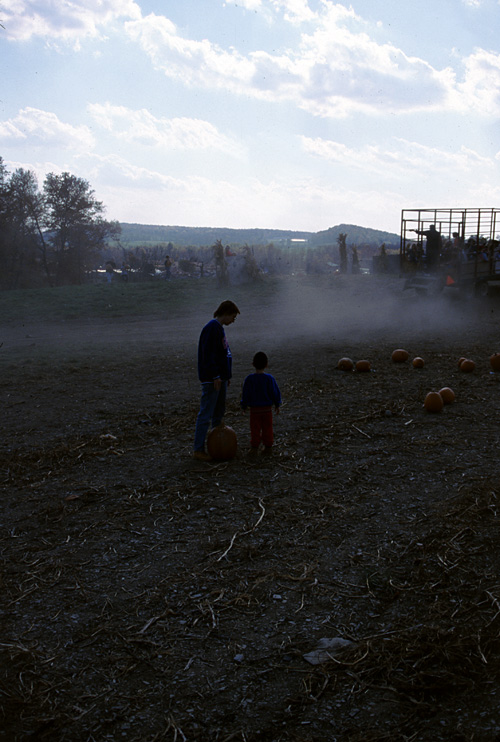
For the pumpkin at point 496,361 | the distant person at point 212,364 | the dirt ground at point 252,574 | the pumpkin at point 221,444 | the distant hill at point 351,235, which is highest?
the distant hill at point 351,235

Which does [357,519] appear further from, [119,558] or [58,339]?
[58,339]

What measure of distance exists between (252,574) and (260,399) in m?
3.00

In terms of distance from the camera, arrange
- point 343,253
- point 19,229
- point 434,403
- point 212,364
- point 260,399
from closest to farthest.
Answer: point 212,364, point 260,399, point 434,403, point 343,253, point 19,229

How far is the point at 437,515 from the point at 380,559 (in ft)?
3.31

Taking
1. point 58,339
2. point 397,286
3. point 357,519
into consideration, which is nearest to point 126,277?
point 397,286

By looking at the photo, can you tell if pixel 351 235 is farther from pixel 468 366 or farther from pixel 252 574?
pixel 252 574

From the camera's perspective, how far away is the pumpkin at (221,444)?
723cm

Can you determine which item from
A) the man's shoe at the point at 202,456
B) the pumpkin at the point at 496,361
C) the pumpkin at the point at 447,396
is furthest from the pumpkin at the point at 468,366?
the man's shoe at the point at 202,456

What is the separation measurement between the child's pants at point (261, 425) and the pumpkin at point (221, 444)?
0.29m

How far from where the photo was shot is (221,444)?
23.7ft

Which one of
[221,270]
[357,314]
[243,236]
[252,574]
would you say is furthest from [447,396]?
[243,236]

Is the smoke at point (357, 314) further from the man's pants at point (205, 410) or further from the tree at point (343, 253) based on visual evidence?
the man's pants at point (205, 410)

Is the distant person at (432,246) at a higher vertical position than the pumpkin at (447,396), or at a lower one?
higher

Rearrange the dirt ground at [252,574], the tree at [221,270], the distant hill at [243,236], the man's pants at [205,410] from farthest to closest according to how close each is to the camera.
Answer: the distant hill at [243,236] → the tree at [221,270] → the man's pants at [205,410] → the dirt ground at [252,574]
